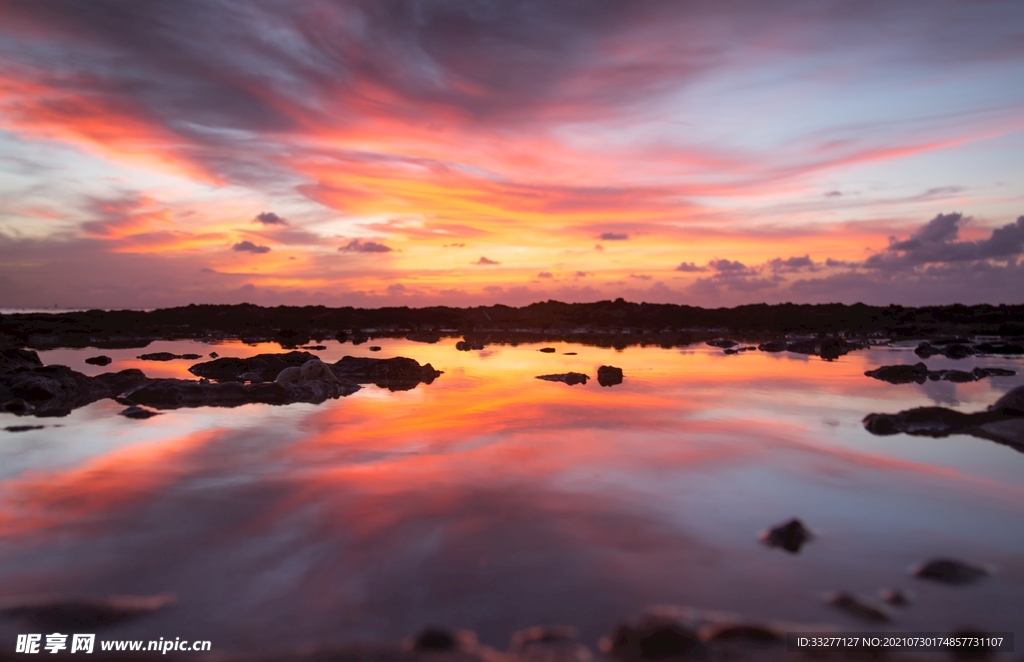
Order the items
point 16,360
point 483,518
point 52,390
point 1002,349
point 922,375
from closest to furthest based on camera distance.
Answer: point 483,518 < point 52,390 < point 16,360 < point 922,375 < point 1002,349

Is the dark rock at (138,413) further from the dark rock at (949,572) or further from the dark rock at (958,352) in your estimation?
the dark rock at (958,352)

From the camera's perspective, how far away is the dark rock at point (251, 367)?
57.0ft

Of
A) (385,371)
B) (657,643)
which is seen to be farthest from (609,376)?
(657,643)

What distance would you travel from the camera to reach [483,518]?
598 cm

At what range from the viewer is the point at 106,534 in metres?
5.51

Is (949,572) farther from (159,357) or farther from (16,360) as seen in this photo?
(159,357)

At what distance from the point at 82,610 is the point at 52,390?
11128 mm

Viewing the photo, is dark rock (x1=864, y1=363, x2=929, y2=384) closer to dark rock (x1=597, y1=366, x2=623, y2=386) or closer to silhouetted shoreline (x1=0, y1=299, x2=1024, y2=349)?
dark rock (x1=597, y1=366, x2=623, y2=386)

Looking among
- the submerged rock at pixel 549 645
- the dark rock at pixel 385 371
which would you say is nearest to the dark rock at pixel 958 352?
the dark rock at pixel 385 371

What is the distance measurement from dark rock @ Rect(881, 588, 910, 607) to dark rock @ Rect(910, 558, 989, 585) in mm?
418

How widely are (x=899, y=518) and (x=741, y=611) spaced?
2.89m

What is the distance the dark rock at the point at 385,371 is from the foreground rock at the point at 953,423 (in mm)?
11060

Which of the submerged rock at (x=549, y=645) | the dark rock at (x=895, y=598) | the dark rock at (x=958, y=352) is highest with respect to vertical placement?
the dark rock at (x=958, y=352)

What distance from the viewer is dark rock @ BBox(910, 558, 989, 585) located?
183 inches
